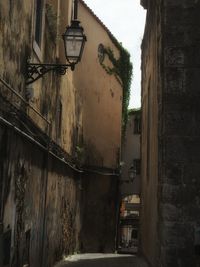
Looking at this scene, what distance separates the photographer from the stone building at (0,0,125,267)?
7.26 meters

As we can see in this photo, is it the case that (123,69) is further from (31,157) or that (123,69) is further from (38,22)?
(31,157)

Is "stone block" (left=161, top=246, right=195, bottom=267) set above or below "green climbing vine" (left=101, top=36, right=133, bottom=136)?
below

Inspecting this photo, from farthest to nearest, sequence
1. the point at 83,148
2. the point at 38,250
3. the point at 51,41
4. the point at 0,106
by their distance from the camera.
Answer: the point at 83,148 → the point at 51,41 → the point at 38,250 → the point at 0,106

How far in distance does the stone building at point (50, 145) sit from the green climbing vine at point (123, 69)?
1.61 feet

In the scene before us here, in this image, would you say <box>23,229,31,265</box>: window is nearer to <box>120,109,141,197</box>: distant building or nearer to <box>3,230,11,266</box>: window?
<box>3,230,11,266</box>: window

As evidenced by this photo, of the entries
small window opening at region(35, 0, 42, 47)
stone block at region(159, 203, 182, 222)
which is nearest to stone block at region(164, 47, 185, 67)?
stone block at region(159, 203, 182, 222)

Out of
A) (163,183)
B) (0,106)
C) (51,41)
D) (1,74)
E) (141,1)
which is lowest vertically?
(163,183)

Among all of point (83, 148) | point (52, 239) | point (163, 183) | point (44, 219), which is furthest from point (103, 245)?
point (163, 183)

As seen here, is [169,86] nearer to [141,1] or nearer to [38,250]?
[38,250]

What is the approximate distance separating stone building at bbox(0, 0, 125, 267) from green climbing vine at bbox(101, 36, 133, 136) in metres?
0.49

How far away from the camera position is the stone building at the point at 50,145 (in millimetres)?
7257

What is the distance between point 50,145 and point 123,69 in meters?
14.4

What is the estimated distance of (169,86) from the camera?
7770mm

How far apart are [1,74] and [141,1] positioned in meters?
7.13
